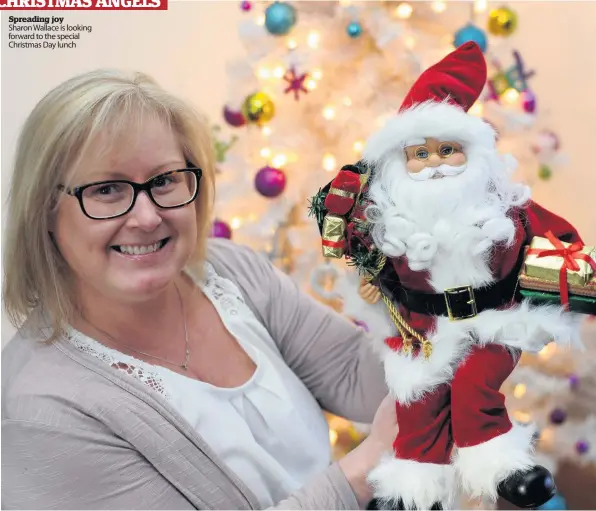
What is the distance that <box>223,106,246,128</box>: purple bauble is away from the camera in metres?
1.60

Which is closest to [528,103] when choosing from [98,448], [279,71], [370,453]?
[279,71]

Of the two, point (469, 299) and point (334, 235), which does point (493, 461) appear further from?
point (334, 235)

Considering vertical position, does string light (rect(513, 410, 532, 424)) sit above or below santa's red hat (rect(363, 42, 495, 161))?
below

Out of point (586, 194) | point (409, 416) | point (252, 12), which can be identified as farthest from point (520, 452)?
point (252, 12)

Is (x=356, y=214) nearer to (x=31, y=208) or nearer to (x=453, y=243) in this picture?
(x=453, y=243)

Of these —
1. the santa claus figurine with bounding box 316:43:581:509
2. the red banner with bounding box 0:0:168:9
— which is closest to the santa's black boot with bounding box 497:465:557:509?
the santa claus figurine with bounding box 316:43:581:509

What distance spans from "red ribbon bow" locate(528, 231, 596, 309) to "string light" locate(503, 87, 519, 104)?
760 millimetres

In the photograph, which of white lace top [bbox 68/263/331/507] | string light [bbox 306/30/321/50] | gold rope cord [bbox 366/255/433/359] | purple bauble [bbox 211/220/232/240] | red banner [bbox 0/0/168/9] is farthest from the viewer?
purple bauble [bbox 211/220/232/240]

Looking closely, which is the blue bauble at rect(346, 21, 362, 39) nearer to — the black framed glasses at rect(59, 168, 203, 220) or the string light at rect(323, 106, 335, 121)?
the string light at rect(323, 106, 335, 121)

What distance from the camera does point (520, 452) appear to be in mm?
898

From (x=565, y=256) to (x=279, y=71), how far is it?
3.10 ft

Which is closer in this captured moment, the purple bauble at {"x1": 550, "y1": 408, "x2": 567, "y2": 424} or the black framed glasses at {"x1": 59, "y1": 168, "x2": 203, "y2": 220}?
the black framed glasses at {"x1": 59, "y1": 168, "x2": 203, "y2": 220}

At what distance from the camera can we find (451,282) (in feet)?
3.04

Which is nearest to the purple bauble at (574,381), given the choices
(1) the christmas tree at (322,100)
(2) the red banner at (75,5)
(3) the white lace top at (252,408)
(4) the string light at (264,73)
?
(1) the christmas tree at (322,100)
